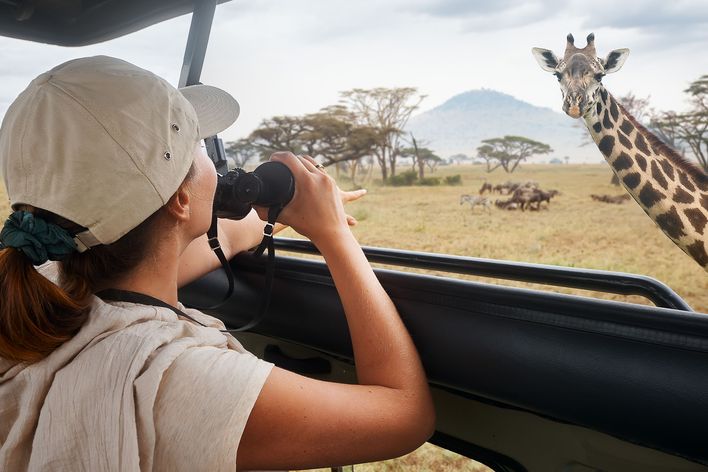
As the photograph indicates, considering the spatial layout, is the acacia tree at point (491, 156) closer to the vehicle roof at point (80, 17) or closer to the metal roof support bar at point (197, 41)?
the metal roof support bar at point (197, 41)

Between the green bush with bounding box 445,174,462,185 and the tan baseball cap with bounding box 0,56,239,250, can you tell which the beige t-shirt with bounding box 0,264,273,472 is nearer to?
the tan baseball cap with bounding box 0,56,239,250

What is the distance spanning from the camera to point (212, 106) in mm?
980

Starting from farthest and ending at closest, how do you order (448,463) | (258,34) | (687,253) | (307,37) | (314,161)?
(307,37), (258,34), (687,253), (448,463), (314,161)

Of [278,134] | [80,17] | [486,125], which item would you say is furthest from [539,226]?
[80,17]

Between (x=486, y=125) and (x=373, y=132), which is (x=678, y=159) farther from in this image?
(x=486, y=125)

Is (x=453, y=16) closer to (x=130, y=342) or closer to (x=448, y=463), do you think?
(x=448, y=463)

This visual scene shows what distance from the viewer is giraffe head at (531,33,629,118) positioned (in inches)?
63.9

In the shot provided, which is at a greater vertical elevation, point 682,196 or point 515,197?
point 682,196

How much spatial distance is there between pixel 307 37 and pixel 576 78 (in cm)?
125

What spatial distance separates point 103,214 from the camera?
0.63 meters

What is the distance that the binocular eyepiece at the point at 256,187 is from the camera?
2.80ft

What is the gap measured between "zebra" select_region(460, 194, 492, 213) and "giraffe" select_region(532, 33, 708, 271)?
2780 mm

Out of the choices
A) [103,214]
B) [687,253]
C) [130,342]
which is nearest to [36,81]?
[103,214]

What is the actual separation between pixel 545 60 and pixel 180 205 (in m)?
1.41
